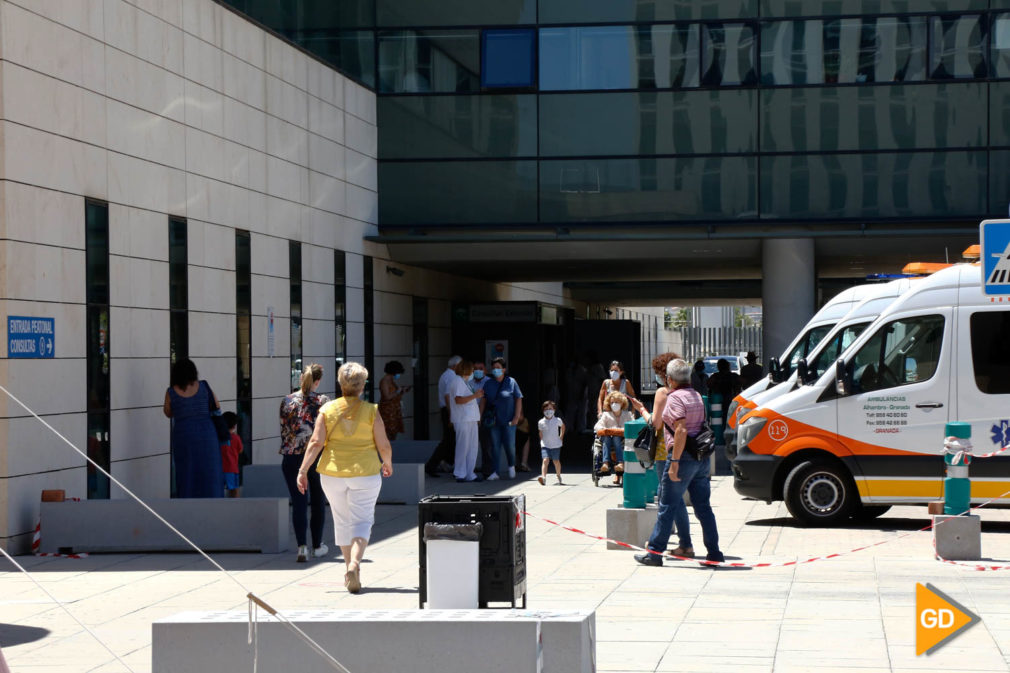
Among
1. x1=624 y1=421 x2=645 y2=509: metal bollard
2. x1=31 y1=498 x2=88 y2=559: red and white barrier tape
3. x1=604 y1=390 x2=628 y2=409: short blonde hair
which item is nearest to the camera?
x1=31 y1=498 x2=88 y2=559: red and white barrier tape

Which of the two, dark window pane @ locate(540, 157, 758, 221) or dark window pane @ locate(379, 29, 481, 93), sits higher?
dark window pane @ locate(379, 29, 481, 93)

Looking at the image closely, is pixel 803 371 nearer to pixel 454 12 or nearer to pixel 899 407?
pixel 899 407

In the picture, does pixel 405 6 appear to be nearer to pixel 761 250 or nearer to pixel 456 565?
pixel 761 250

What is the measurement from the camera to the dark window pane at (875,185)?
23234 mm

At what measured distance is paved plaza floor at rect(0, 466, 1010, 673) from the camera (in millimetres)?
7957

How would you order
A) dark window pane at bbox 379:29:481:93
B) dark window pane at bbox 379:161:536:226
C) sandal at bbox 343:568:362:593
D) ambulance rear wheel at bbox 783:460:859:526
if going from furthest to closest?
dark window pane at bbox 379:29:481:93 < dark window pane at bbox 379:161:536:226 < ambulance rear wheel at bbox 783:460:859:526 < sandal at bbox 343:568:362:593

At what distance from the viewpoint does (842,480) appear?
1456cm

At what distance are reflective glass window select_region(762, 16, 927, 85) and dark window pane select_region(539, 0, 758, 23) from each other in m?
0.59

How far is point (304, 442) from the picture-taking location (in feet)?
40.3

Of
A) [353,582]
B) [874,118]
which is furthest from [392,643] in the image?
[874,118]

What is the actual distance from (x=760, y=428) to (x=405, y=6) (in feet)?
39.4

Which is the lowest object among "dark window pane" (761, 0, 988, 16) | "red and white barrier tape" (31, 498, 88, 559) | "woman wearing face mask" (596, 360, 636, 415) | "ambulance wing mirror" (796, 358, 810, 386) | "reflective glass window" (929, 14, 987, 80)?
"red and white barrier tape" (31, 498, 88, 559)

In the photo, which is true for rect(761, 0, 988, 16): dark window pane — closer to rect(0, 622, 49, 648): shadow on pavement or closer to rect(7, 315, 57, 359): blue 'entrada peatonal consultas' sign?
rect(7, 315, 57, 359): blue 'entrada peatonal consultas' sign

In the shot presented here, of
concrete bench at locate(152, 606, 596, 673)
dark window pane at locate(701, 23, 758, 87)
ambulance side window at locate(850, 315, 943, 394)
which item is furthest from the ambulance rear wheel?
dark window pane at locate(701, 23, 758, 87)
